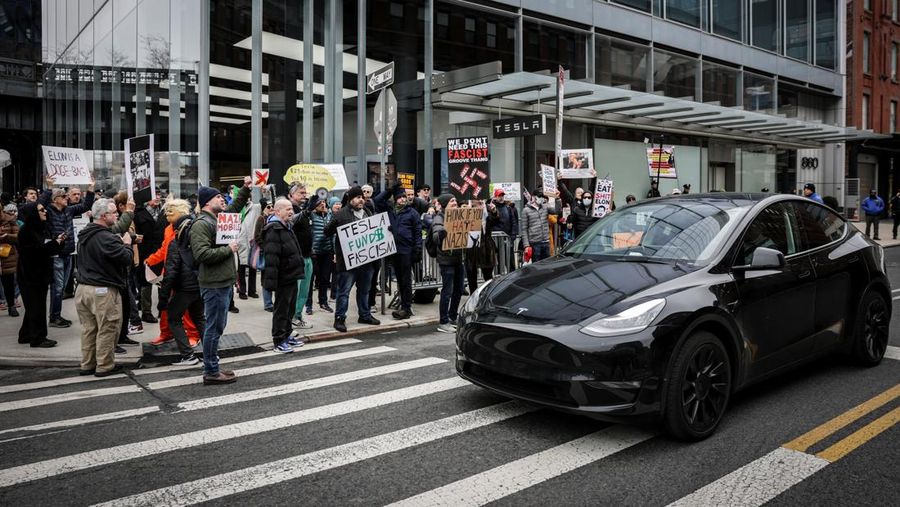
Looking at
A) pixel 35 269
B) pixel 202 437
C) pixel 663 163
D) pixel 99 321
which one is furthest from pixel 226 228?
pixel 663 163

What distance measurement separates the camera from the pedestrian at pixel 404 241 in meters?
9.98

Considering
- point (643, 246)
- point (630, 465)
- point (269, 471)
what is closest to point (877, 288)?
point (643, 246)

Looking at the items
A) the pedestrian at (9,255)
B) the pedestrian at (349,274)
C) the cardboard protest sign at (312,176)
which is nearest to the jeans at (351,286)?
the pedestrian at (349,274)

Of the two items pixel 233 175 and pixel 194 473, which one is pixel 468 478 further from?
pixel 233 175

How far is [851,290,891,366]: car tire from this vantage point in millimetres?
6273

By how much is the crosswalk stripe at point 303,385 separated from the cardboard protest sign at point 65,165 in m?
8.50

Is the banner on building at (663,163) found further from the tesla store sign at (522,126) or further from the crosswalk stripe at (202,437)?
the crosswalk stripe at (202,437)

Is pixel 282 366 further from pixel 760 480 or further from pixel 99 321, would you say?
pixel 760 480

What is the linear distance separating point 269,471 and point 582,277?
264 cm

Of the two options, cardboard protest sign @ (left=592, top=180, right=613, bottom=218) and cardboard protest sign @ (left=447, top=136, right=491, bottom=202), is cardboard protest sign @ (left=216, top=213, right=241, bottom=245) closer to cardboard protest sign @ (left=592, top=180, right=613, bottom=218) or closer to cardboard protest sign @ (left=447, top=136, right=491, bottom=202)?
cardboard protest sign @ (left=447, top=136, right=491, bottom=202)

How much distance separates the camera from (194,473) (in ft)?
13.8

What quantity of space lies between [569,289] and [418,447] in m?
1.59

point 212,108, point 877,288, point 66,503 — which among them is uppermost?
point 212,108

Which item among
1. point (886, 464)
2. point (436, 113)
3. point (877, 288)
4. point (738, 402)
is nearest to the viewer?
point (886, 464)
